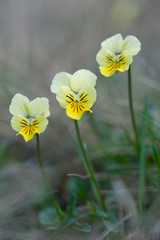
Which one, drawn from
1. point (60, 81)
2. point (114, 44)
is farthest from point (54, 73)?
point (60, 81)

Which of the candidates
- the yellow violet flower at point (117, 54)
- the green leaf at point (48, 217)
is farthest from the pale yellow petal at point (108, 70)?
the green leaf at point (48, 217)

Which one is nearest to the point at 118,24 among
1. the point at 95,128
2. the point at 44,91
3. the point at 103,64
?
the point at 44,91

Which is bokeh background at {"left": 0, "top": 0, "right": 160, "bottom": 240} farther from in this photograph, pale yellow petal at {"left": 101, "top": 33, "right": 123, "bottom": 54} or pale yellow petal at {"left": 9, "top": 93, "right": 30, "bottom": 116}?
pale yellow petal at {"left": 101, "top": 33, "right": 123, "bottom": 54}

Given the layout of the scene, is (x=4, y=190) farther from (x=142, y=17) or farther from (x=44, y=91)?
(x=142, y=17)

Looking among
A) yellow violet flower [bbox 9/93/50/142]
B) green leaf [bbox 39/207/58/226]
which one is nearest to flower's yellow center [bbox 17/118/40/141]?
yellow violet flower [bbox 9/93/50/142]

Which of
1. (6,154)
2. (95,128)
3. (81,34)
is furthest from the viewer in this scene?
(81,34)

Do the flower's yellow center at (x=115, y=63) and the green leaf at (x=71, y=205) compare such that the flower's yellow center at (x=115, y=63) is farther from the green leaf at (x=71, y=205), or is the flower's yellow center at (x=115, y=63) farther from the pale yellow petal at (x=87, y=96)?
the green leaf at (x=71, y=205)

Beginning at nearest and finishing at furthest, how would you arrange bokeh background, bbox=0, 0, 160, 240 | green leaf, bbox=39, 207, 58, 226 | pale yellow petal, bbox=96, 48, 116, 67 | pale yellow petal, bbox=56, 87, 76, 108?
1. pale yellow petal, bbox=56, 87, 76, 108
2. pale yellow petal, bbox=96, 48, 116, 67
3. green leaf, bbox=39, 207, 58, 226
4. bokeh background, bbox=0, 0, 160, 240
